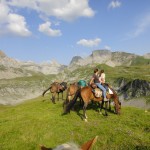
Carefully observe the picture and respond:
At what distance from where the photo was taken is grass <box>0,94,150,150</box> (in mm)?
19891

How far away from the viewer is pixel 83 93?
27.0 metres

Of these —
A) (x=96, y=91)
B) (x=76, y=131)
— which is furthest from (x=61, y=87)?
(x=76, y=131)

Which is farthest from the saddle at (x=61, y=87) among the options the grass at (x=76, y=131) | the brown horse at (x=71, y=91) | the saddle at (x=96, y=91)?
the saddle at (x=96, y=91)

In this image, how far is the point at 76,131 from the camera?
22875 mm

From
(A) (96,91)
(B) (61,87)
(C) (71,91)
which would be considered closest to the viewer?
(A) (96,91)

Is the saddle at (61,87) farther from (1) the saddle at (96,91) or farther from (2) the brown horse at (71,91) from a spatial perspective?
(1) the saddle at (96,91)

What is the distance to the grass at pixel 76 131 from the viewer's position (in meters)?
19.9

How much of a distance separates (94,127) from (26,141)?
5994 mm

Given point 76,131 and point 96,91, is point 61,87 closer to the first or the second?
point 96,91

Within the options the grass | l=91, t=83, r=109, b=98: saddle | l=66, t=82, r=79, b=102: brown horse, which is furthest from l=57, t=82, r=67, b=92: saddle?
l=91, t=83, r=109, b=98: saddle

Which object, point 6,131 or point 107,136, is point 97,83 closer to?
point 107,136

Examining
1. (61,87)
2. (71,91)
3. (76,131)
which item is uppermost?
(61,87)

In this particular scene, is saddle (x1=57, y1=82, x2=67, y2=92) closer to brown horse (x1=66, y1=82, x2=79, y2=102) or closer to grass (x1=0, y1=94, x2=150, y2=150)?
brown horse (x1=66, y1=82, x2=79, y2=102)

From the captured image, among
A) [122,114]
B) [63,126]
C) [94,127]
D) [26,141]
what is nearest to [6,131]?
[26,141]
